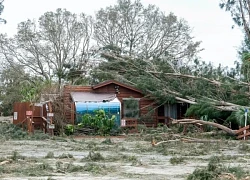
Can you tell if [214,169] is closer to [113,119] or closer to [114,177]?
[114,177]

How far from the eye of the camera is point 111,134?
24062 millimetres

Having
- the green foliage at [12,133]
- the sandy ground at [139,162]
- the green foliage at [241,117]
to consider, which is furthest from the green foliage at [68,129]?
the green foliage at [241,117]

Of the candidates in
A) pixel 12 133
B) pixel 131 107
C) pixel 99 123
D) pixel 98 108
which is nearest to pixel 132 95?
pixel 131 107

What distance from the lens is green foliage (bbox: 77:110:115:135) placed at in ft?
78.4

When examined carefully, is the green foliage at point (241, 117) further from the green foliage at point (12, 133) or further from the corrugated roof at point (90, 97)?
the green foliage at point (12, 133)

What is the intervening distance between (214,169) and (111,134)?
15337 mm

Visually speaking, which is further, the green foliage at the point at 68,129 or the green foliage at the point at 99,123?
the green foliage at the point at 99,123

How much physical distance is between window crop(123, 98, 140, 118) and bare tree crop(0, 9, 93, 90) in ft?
39.9

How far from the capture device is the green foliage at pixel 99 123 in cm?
2391

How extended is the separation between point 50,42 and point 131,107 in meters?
14.3

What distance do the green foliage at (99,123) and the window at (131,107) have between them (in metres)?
4.21

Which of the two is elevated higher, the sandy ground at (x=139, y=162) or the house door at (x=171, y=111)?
the house door at (x=171, y=111)

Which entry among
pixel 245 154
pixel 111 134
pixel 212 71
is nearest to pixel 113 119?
pixel 111 134

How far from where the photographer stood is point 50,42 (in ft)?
132
